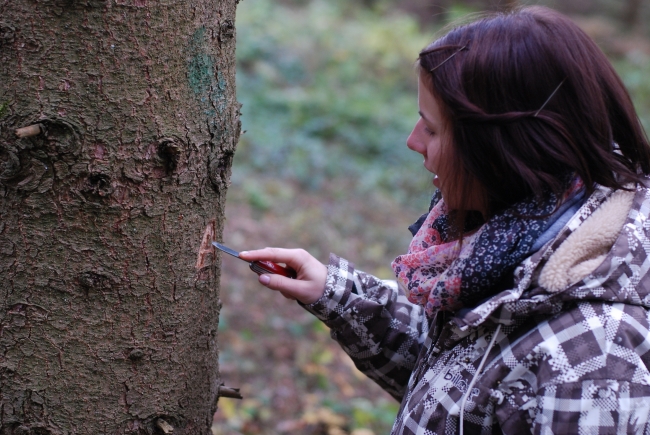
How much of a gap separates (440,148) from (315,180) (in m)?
5.66

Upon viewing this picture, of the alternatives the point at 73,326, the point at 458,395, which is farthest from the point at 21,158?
the point at 458,395

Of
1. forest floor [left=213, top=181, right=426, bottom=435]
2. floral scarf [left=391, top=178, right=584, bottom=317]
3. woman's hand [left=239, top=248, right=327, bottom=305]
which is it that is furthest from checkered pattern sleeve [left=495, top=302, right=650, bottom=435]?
forest floor [left=213, top=181, right=426, bottom=435]

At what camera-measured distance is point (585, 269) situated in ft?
Answer: 3.80

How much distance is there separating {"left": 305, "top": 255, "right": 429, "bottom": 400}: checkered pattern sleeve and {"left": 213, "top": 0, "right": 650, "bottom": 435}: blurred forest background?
0.36 meters

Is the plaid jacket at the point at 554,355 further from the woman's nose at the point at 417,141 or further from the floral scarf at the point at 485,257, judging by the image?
the woman's nose at the point at 417,141

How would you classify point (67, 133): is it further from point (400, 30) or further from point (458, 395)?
point (400, 30)

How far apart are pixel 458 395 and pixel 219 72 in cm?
90

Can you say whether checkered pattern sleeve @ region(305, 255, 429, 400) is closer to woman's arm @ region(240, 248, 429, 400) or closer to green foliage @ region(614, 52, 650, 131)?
woman's arm @ region(240, 248, 429, 400)

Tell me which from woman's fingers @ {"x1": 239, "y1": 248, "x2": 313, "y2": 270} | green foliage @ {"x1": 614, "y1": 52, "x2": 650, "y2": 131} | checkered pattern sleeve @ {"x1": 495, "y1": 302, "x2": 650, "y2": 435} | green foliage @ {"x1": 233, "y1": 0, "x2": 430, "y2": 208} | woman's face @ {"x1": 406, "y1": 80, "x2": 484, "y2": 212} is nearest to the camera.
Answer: checkered pattern sleeve @ {"x1": 495, "y1": 302, "x2": 650, "y2": 435}

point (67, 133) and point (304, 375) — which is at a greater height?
point (304, 375)

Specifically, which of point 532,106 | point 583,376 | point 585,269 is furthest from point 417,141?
Answer: point 583,376

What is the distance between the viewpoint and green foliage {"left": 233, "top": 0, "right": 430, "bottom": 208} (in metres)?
7.41

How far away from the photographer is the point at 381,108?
9492 millimetres

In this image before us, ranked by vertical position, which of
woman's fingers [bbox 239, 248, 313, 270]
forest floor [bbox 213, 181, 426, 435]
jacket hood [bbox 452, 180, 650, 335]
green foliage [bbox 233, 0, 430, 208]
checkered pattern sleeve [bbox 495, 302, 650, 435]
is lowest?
checkered pattern sleeve [bbox 495, 302, 650, 435]
